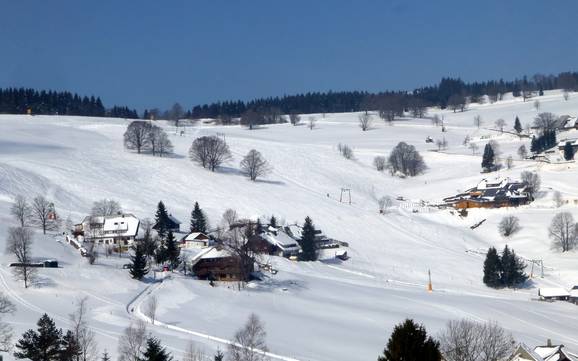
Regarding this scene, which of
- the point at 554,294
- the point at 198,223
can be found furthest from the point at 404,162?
the point at 554,294

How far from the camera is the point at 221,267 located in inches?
1921

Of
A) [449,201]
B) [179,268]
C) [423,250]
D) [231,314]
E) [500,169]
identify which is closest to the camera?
[231,314]

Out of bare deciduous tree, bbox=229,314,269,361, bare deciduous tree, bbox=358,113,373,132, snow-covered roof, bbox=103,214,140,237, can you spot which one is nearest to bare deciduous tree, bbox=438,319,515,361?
bare deciduous tree, bbox=229,314,269,361

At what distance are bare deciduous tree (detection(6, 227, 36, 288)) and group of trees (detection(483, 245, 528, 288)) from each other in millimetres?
30202

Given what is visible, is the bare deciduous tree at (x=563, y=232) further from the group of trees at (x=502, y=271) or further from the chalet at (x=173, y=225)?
the chalet at (x=173, y=225)

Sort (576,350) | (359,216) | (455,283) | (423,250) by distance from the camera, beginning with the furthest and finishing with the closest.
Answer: (359,216) < (423,250) < (455,283) < (576,350)

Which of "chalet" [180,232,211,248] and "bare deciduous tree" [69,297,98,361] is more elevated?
"bare deciduous tree" [69,297,98,361]

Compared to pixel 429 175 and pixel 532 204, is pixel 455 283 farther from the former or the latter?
pixel 429 175

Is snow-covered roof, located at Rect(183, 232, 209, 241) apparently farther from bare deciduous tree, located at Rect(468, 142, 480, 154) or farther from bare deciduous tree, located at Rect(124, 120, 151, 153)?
bare deciduous tree, located at Rect(468, 142, 480, 154)

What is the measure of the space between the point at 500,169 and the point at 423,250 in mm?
40266

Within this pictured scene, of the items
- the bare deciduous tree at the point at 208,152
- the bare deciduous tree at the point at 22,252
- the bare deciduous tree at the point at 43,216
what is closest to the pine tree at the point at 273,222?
the bare deciduous tree at the point at 43,216

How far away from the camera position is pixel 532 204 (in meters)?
77.9

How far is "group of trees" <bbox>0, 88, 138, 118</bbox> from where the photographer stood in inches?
5595


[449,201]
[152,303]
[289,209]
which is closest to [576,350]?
[152,303]
